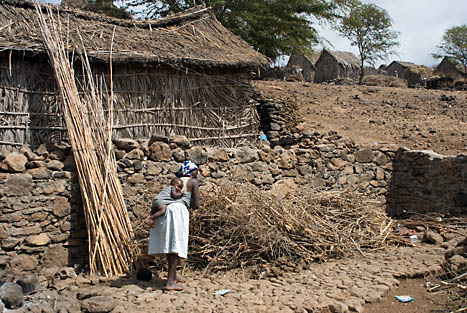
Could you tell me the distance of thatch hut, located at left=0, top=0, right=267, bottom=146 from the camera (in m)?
5.90

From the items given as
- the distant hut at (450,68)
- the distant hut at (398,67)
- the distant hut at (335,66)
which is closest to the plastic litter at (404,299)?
the distant hut at (335,66)

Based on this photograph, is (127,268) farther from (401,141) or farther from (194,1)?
(194,1)

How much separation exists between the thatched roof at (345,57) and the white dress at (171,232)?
1525 cm

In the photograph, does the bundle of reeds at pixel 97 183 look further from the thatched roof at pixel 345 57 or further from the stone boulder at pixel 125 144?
the thatched roof at pixel 345 57

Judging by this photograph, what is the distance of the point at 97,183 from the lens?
4973mm

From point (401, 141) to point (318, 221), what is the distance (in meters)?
5.22

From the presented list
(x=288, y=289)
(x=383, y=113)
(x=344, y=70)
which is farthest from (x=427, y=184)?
(x=344, y=70)

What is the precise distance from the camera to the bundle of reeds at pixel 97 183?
481 cm

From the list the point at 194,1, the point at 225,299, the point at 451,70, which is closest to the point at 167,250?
the point at 225,299

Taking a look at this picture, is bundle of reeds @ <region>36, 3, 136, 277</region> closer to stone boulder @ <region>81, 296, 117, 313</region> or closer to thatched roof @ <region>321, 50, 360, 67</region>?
stone boulder @ <region>81, 296, 117, 313</region>

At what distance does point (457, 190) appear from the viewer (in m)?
6.98

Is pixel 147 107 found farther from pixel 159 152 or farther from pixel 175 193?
pixel 175 193

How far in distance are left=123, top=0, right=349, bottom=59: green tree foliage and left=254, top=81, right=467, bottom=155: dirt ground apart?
1199mm

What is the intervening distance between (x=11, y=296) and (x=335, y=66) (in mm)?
16346
